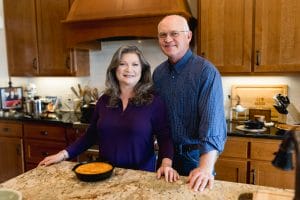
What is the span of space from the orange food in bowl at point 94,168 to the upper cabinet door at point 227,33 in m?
1.71

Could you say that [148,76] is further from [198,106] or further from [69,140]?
[69,140]

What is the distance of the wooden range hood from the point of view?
106 inches

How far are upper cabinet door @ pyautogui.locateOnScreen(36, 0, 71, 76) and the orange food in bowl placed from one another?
7.23 ft

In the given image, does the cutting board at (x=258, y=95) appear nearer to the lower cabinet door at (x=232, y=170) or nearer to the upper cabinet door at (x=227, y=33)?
the upper cabinet door at (x=227, y=33)

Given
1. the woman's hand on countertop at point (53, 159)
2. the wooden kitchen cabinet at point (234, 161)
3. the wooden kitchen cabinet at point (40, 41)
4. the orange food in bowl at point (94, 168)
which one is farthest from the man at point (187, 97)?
the wooden kitchen cabinet at point (40, 41)

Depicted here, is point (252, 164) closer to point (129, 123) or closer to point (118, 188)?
point (129, 123)

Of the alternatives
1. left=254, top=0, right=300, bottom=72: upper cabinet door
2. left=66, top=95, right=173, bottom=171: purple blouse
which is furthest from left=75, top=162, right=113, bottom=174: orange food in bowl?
left=254, top=0, right=300, bottom=72: upper cabinet door

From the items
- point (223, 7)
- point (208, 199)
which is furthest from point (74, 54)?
point (208, 199)

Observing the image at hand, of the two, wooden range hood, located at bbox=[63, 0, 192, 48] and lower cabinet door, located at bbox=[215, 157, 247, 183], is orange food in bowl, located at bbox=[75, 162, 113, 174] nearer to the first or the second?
lower cabinet door, located at bbox=[215, 157, 247, 183]

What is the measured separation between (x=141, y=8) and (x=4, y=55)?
2.29 m

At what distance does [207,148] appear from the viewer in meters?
1.45

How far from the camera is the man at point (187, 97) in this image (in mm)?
1513

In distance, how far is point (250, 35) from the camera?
259cm

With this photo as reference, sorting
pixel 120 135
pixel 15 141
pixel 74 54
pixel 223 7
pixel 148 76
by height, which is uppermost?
pixel 223 7
